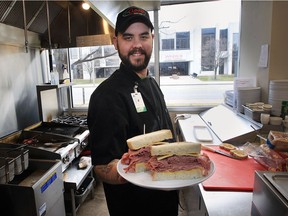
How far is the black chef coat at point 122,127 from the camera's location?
885 mm

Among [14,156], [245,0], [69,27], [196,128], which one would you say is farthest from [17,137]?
[245,0]

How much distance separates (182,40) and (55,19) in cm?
163

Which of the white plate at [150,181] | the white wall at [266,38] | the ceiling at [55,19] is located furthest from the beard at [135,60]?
the white wall at [266,38]

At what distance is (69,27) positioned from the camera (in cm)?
237

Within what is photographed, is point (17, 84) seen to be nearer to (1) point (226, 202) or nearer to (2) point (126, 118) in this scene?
(2) point (126, 118)

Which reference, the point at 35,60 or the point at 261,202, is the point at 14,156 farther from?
the point at 35,60

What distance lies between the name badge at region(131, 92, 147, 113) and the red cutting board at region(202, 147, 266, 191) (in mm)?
476

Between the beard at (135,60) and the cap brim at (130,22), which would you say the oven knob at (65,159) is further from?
the cap brim at (130,22)

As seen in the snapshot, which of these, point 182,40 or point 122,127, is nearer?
point 122,127

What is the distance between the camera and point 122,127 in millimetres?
894

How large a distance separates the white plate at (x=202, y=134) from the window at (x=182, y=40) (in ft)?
4.21

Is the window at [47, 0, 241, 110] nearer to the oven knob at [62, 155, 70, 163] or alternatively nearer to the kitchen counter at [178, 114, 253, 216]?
the oven knob at [62, 155, 70, 163]

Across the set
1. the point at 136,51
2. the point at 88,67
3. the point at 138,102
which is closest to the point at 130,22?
the point at 136,51

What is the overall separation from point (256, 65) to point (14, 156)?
227cm
